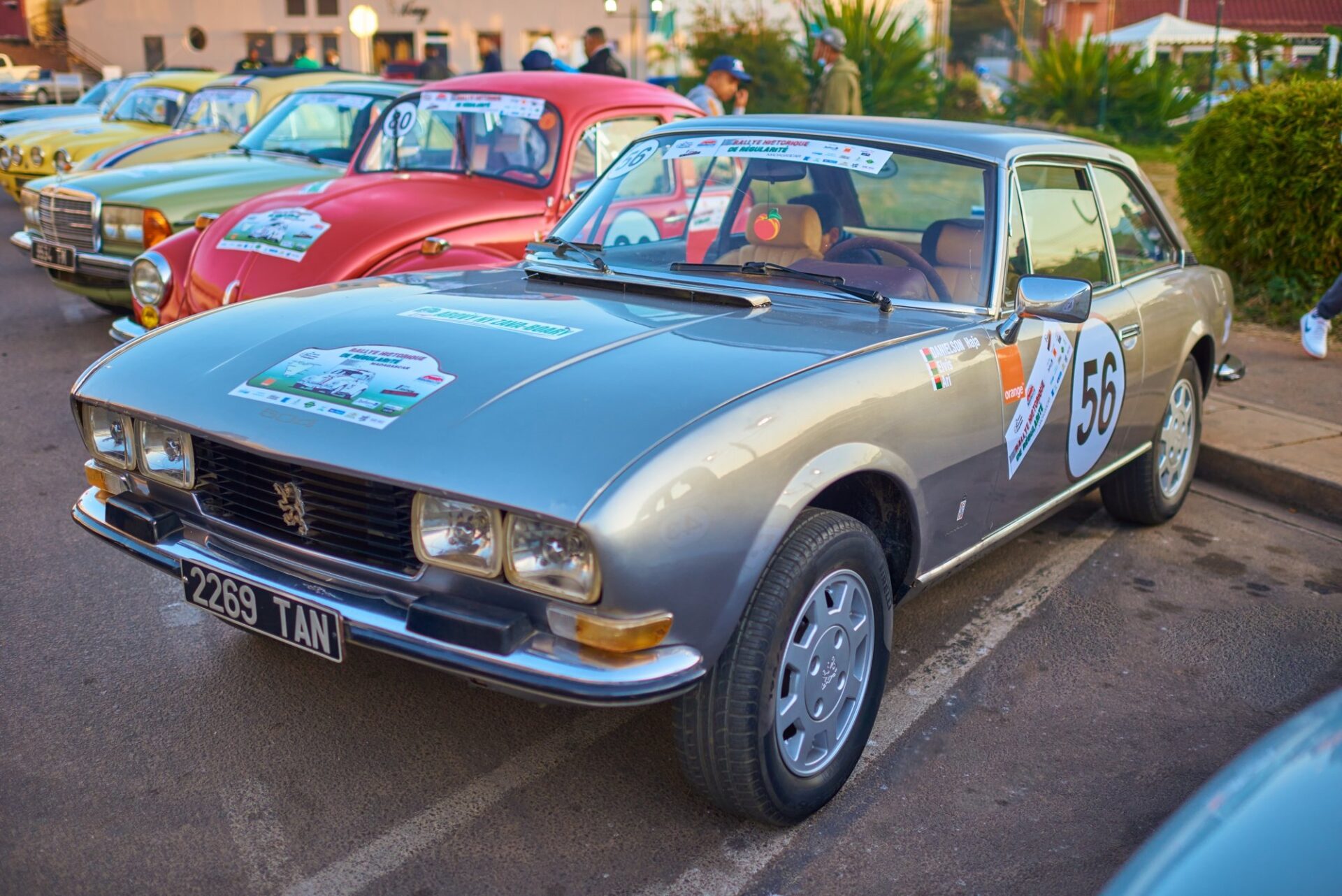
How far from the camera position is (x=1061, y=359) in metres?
3.73

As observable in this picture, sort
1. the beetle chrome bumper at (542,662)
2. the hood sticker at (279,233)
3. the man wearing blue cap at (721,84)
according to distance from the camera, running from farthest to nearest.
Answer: the man wearing blue cap at (721,84) → the hood sticker at (279,233) → the beetle chrome bumper at (542,662)

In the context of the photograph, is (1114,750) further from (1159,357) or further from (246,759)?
(246,759)

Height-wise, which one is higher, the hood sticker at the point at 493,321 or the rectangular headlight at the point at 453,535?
the hood sticker at the point at 493,321

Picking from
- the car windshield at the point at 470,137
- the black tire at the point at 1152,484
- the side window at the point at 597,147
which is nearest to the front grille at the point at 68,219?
the car windshield at the point at 470,137

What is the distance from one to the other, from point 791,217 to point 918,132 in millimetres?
485

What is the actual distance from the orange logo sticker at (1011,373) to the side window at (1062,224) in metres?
0.48

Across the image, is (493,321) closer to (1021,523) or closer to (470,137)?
(1021,523)

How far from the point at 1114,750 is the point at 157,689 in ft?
8.67

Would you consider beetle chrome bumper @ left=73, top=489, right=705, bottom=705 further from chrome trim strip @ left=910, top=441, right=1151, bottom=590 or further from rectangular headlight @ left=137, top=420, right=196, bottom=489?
chrome trim strip @ left=910, top=441, right=1151, bottom=590

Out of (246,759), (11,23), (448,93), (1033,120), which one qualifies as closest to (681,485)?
(246,759)

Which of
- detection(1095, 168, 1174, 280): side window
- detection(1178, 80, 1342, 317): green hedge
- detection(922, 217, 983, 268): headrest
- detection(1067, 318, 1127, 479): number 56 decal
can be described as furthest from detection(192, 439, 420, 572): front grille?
detection(1178, 80, 1342, 317): green hedge

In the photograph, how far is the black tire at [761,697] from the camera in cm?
256

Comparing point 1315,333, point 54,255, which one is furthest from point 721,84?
point 54,255

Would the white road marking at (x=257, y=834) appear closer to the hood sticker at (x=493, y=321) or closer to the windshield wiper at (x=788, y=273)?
the hood sticker at (x=493, y=321)
